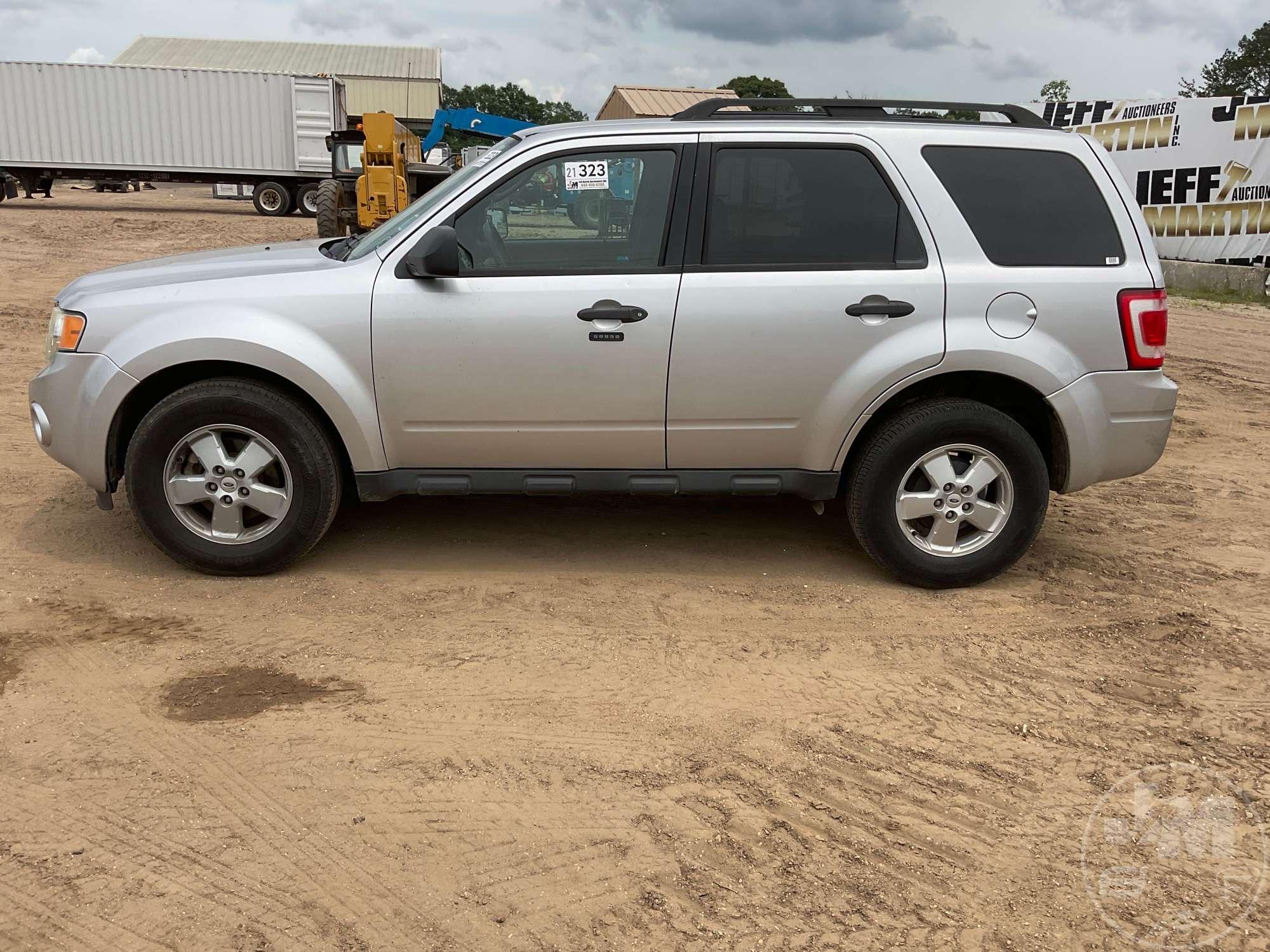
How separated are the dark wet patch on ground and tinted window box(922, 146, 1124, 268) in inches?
126

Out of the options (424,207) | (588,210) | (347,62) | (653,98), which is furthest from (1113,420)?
(347,62)

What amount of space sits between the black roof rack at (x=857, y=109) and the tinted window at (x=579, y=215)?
14.6 inches

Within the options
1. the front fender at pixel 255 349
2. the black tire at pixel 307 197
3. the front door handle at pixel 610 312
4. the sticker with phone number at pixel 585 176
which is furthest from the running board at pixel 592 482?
the black tire at pixel 307 197

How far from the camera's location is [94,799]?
10.4 ft

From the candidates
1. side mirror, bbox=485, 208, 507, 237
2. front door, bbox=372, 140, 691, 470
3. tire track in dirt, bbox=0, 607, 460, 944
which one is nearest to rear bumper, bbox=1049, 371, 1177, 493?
front door, bbox=372, 140, 691, 470

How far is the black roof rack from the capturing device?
4848 millimetres

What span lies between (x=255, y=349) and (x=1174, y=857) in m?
3.75

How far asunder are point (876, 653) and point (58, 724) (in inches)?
116

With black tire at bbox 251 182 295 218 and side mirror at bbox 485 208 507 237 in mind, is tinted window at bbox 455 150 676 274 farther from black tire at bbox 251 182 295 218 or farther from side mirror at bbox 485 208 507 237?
black tire at bbox 251 182 295 218

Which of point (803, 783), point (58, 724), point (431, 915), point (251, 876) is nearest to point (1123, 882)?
point (803, 783)

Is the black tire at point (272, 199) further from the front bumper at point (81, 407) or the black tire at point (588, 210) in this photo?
the black tire at point (588, 210)

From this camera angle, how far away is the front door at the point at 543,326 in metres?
4.54

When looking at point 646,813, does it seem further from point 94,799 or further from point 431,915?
point 94,799

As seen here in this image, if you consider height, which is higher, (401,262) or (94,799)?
(401,262)
